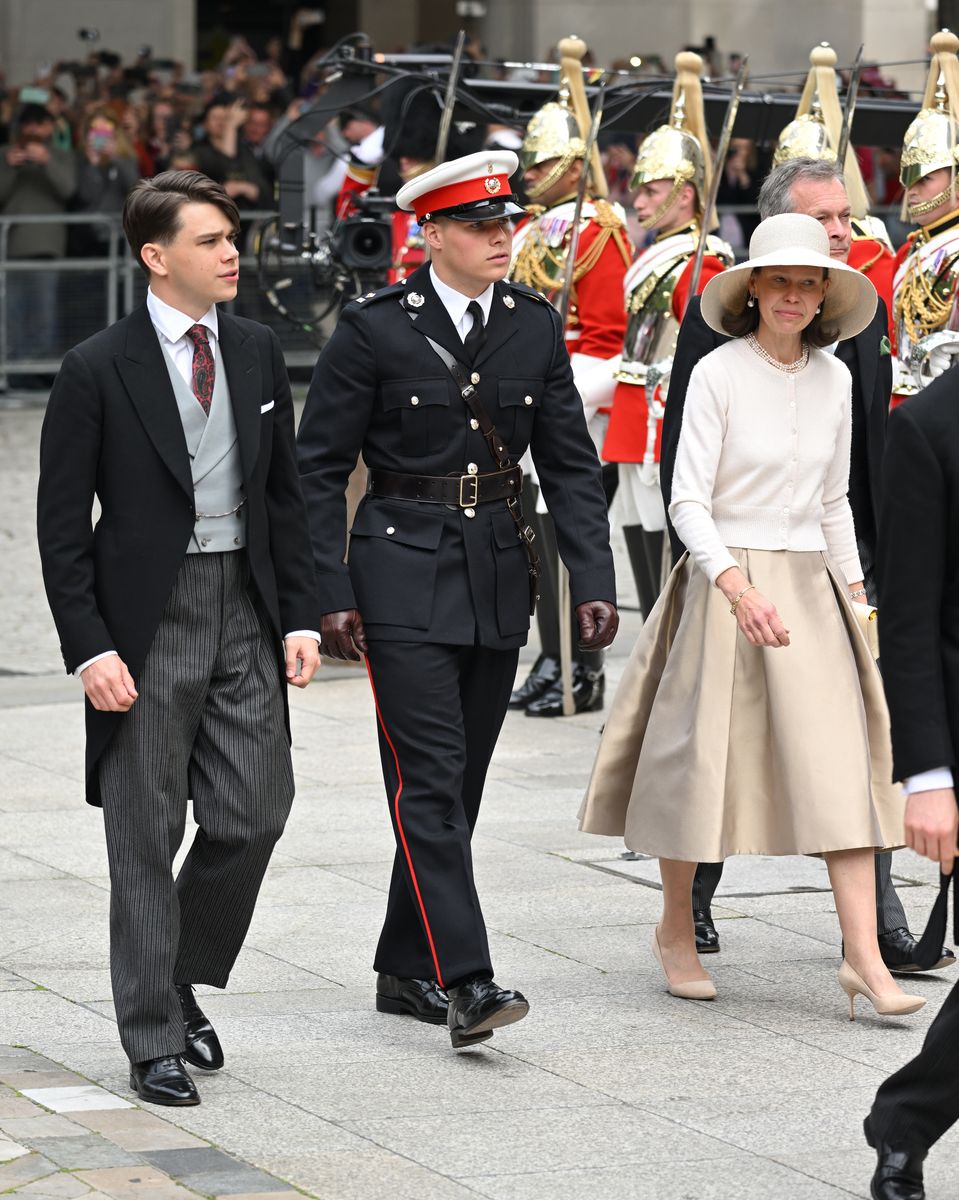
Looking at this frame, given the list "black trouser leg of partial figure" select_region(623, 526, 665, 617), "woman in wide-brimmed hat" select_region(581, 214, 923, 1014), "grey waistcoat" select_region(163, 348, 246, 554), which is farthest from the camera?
"black trouser leg of partial figure" select_region(623, 526, 665, 617)

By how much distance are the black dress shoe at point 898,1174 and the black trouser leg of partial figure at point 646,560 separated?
15.4 ft

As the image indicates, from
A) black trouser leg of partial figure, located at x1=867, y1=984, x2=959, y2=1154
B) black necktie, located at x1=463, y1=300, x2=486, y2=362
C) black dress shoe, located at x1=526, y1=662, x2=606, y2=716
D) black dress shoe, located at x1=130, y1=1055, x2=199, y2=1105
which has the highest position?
black necktie, located at x1=463, y1=300, x2=486, y2=362

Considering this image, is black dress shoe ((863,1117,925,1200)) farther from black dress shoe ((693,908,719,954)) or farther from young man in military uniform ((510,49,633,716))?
young man in military uniform ((510,49,633,716))

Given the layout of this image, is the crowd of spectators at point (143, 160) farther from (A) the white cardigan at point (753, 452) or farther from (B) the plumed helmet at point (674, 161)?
(A) the white cardigan at point (753, 452)

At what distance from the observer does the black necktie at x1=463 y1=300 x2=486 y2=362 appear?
17.5 ft

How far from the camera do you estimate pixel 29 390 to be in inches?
691

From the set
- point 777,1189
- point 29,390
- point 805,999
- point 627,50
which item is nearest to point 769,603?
point 805,999

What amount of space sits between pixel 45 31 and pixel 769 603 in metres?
22.2

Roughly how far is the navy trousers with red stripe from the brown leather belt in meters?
0.31

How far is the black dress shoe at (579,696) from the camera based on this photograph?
30.3ft

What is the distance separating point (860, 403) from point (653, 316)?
2693mm

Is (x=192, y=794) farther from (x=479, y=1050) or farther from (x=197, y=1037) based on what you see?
(x=479, y=1050)

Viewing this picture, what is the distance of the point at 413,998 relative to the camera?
5.39 metres

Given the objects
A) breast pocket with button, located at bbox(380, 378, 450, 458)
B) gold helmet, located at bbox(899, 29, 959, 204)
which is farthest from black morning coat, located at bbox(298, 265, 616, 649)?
gold helmet, located at bbox(899, 29, 959, 204)
